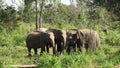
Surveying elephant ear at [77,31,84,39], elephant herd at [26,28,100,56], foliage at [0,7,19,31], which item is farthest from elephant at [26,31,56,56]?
foliage at [0,7,19,31]

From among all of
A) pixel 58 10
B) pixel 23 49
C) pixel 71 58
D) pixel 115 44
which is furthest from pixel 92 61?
pixel 58 10

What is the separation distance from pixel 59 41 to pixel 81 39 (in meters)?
0.91

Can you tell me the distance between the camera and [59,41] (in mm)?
14305

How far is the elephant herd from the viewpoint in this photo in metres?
13.8

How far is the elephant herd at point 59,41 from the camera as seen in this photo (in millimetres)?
13823

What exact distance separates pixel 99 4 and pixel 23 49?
3846 millimetres

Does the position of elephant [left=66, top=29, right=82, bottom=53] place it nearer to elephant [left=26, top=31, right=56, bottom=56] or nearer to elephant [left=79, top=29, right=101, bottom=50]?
elephant [left=79, top=29, right=101, bottom=50]

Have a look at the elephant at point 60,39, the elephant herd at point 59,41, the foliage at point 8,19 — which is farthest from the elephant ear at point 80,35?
the foliage at point 8,19

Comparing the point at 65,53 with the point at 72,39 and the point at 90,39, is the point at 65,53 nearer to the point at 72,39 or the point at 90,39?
the point at 72,39

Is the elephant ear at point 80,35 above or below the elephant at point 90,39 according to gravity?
above

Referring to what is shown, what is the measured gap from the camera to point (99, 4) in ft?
43.1

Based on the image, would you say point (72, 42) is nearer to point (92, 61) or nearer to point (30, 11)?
point (92, 61)

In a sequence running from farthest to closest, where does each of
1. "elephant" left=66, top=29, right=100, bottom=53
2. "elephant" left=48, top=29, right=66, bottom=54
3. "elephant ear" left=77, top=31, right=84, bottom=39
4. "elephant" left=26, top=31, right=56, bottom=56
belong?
1. "elephant ear" left=77, top=31, right=84, bottom=39
2. "elephant" left=66, top=29, right=100, bottom=53
3. "elephant" left=48, top=29, right=66, bottom=54
4. "elephant" left=26, top=31, right=56, bottom=56

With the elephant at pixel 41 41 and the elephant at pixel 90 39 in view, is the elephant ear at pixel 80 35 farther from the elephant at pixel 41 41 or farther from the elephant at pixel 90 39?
the elephant at pixel 41 41
